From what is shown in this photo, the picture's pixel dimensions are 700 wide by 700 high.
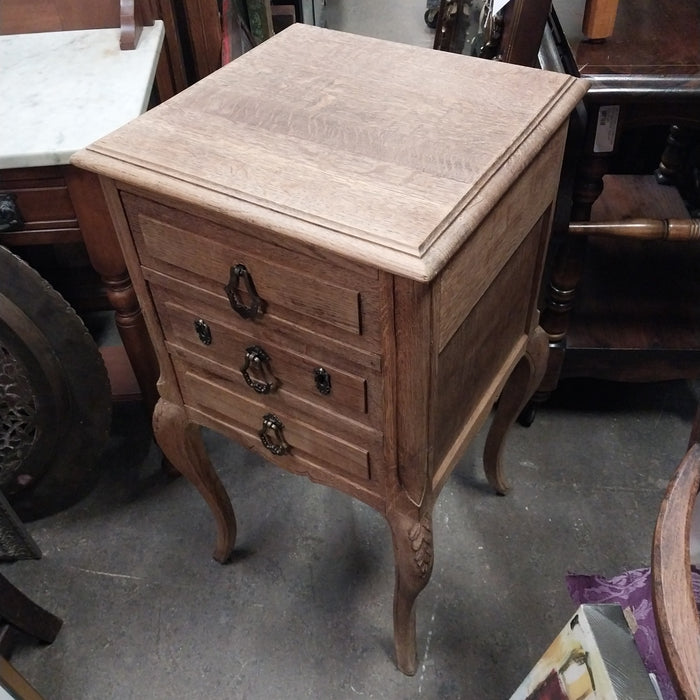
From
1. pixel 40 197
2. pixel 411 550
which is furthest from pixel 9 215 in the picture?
pixel 411 550

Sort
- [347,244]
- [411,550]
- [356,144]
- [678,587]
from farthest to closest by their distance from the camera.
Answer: [411,550] → [356,144] → [347,244] → [678,587]

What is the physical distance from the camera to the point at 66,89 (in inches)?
42.3

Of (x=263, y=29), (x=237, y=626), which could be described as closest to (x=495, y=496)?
(x=237, y=626)

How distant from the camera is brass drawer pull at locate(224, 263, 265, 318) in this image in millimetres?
710

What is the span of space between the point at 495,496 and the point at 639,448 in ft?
1.06

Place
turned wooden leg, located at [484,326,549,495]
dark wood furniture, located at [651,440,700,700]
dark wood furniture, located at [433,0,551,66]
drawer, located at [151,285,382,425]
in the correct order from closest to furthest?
dark wood furniture, located at [651,440,700,700], drawer, located at [151,285,382,425], dark wood furniture, located at [433,0,551,66], turned wooden leg, located at [484,326,549,495]

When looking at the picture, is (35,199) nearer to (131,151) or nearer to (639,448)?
(131,151)

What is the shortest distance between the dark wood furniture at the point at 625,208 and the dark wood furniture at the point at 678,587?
61 centimetres

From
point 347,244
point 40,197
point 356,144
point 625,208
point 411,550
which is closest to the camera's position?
point 347,244

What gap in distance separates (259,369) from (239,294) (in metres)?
0.10

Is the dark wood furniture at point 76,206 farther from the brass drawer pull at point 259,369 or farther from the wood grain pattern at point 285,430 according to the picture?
the brass drawer pull at point 259,369

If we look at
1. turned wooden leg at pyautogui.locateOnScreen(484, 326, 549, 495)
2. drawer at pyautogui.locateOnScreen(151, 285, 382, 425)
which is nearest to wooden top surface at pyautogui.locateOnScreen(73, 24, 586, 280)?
drawer at pyautogui.locateOnScreen(151, 285, 382, 425)

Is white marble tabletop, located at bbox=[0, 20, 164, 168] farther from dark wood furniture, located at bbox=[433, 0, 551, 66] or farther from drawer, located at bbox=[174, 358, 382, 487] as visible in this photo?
dark wood furniture, located at bbox=[433, 0, 551, 66]

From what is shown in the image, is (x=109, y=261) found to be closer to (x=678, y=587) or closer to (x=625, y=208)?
(x=678, y=587)
